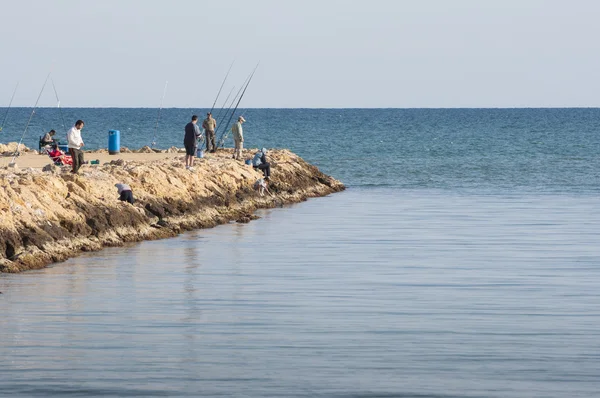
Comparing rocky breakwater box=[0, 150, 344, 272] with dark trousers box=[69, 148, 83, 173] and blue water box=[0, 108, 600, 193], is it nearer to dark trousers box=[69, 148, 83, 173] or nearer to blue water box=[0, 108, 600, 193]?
dark trousers box=[69, 148, 83, 173]

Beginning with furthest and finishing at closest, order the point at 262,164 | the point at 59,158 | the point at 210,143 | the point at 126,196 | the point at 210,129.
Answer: the point at 210,143
the point at 210,129
the point at 262,164
the point at 59,158
the point at 126,196

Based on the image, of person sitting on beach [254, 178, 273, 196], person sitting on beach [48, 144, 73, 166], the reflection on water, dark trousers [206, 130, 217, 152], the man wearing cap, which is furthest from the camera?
dark trousers [206, 130, 217, 152]

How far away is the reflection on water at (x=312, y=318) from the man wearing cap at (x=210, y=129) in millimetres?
11236

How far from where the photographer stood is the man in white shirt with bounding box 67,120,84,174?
23.5m

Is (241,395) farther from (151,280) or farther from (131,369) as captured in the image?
(151,280)

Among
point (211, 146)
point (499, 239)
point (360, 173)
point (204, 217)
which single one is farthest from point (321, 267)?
point (360, 173)

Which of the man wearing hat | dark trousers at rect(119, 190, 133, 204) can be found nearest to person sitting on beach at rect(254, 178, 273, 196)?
the man wearing hat

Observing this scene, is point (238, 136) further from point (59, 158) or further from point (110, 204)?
point (110, 204)

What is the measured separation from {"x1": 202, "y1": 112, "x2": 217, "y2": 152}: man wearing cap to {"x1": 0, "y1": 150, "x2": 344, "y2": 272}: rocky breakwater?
218 centimetres

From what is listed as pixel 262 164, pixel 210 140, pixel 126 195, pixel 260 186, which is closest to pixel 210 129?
pixel 210 140

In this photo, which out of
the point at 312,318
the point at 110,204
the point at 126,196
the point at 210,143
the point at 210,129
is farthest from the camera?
the point at 210,143

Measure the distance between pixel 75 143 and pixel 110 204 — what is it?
2228mm

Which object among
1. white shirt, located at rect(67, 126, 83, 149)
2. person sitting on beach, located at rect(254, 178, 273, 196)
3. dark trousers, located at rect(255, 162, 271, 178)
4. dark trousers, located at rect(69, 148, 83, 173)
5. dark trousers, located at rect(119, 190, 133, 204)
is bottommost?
person sitting on beach, located at rect(254, 178, 273, 196)

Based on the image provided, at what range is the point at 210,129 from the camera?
116 ft
